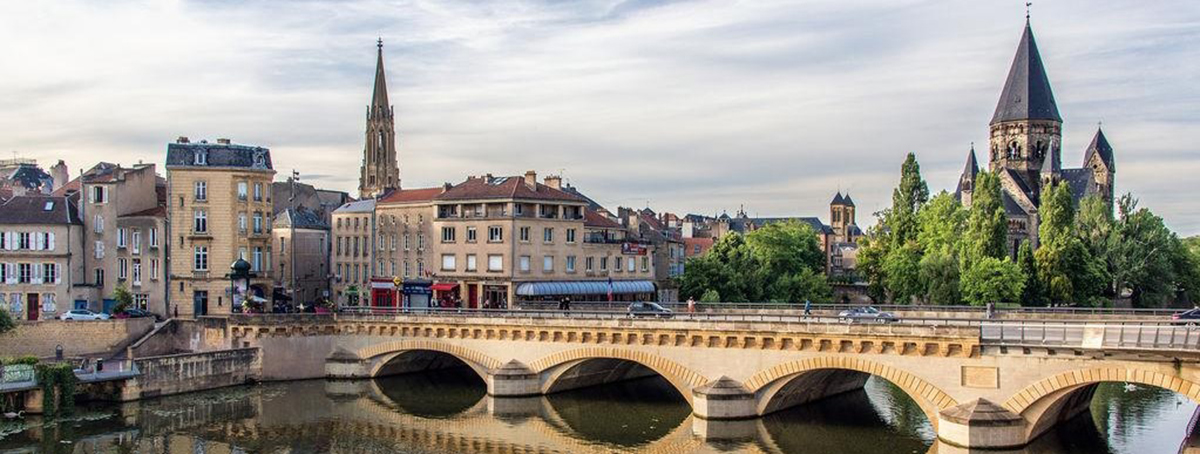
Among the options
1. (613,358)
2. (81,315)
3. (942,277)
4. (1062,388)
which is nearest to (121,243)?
(81,315)

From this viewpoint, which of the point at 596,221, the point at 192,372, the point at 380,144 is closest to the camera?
the point at 192,372

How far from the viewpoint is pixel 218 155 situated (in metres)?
70.6

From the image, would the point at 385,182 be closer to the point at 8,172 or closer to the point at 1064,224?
the point at 8,172

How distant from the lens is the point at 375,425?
49781 millimetres

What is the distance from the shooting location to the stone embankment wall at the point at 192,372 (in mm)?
54812

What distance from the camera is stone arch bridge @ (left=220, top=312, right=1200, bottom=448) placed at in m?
38.7

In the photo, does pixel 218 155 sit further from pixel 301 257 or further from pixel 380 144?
pixel 380 144

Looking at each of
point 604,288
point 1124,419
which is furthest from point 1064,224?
point 1124,419

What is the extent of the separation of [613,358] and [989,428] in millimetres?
19933

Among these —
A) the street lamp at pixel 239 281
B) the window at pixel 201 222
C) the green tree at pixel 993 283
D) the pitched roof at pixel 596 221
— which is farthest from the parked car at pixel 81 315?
the green tree at pixel 993 283

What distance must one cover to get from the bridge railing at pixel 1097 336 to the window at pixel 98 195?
57.8 metres

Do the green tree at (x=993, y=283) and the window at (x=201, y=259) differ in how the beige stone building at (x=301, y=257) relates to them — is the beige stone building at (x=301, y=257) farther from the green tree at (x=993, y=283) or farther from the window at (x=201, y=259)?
the green tree at (x=993, y=283)

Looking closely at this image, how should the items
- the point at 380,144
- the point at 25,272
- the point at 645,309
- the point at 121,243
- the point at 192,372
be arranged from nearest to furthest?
the point at 192,372, the point at 645,309, the point at 25,272, the point at 121,243, the point at 380,144

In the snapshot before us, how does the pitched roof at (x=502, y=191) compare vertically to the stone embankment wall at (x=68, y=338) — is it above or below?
above
